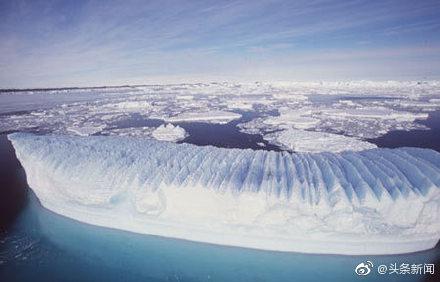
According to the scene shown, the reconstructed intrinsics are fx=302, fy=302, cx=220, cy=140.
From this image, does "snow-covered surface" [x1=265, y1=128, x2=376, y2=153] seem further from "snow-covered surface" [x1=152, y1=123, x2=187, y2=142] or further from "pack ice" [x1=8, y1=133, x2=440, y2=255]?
"snow-covered surface" [x1=152, y1=123, x2=187, y2=142]

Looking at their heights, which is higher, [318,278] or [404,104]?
[404,104]

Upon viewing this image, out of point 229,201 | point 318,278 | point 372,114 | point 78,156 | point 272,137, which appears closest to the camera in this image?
point 318,278

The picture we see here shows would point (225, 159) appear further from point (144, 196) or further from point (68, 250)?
point (68, 250)

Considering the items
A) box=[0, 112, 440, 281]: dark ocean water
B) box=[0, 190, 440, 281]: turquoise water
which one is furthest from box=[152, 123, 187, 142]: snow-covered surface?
box=[0, 190, 440, 281]: turquoise water

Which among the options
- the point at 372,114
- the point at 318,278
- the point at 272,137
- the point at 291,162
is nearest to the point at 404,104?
the point at 372,114

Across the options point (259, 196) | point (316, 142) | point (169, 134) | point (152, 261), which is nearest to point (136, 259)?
point (152, 261)
